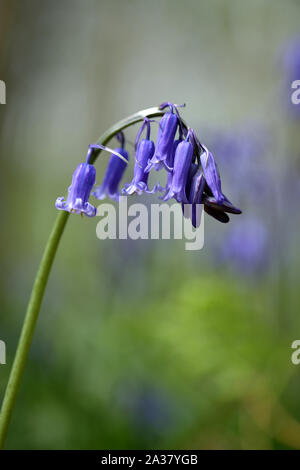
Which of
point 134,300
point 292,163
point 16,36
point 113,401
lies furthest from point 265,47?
point 113,401

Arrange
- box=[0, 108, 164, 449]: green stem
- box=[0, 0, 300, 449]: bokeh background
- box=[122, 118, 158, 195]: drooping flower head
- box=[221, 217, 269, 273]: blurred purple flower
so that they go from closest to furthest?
box=[0, 108, 164, 449]: green stem < box=[122, 118, 158, 195]: drooping flower head < box=[0, 0, 300, 449]: bokeh background < box=[221, 217, 269, 273]: blurred purple flower

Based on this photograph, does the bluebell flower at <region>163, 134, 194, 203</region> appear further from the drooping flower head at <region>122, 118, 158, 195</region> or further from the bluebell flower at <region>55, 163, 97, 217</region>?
the bluebell flower at <region>55, 163, 97, 217</region>

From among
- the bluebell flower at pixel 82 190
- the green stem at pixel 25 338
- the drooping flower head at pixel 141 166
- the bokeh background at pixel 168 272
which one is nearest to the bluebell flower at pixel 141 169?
the drooping flower head at pixel 141 166

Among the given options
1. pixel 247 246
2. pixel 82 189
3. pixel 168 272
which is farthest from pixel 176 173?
pixel 168 272

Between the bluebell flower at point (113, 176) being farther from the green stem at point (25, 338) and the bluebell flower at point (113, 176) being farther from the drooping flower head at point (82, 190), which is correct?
the green stem at point (25, 338)

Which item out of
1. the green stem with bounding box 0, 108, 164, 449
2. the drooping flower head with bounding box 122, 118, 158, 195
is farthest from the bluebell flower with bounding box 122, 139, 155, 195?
the green stem with bounding box 0, 108, 164, 449

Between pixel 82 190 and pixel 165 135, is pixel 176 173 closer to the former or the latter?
pixel 165 135
